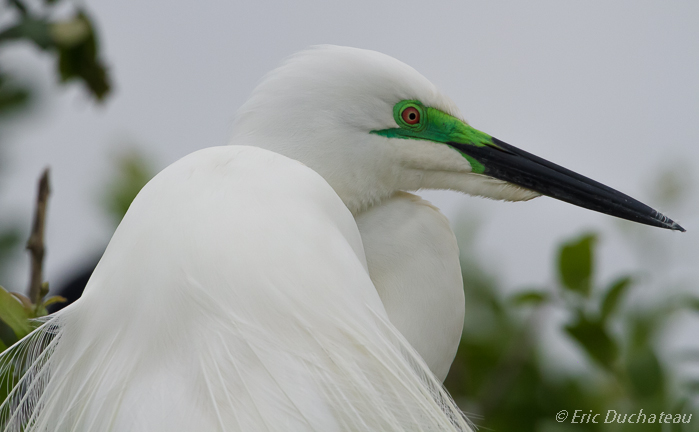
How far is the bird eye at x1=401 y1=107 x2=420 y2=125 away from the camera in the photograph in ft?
4.65

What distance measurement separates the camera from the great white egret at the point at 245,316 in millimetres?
853

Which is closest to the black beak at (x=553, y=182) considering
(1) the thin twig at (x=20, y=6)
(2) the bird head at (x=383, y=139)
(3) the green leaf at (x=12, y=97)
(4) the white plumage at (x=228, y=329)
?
(2) the bird head at (x=383, y=139)

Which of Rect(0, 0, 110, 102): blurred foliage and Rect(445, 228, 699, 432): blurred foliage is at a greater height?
Rect(0, 0, 110, 102): blurred foliage

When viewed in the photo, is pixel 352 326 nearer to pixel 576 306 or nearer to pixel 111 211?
pixel 576 306

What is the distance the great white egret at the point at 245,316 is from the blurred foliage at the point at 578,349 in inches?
22.8

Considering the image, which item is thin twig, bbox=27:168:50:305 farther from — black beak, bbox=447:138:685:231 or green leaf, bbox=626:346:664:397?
green leaf, bbox=626:346:664:397

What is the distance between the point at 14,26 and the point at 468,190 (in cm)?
116

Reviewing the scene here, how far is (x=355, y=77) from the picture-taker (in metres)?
1.35

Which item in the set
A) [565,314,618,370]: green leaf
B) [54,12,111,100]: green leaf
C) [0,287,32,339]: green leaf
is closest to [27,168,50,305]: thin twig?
[0,287,32,339]: green leaf

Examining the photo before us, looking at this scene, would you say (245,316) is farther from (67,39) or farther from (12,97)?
(12,97)

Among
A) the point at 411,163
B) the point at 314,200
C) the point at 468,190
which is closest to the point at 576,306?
the point at 468,190

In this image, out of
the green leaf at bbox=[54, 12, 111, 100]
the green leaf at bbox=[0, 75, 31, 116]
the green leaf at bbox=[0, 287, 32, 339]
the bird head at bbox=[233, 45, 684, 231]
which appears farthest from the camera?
the green leaf at bbox=[0, 75, 31, 116]

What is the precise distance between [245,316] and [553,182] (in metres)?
0.83

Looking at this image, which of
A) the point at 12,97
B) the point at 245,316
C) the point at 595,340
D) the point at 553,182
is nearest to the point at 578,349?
the point at 595,340
